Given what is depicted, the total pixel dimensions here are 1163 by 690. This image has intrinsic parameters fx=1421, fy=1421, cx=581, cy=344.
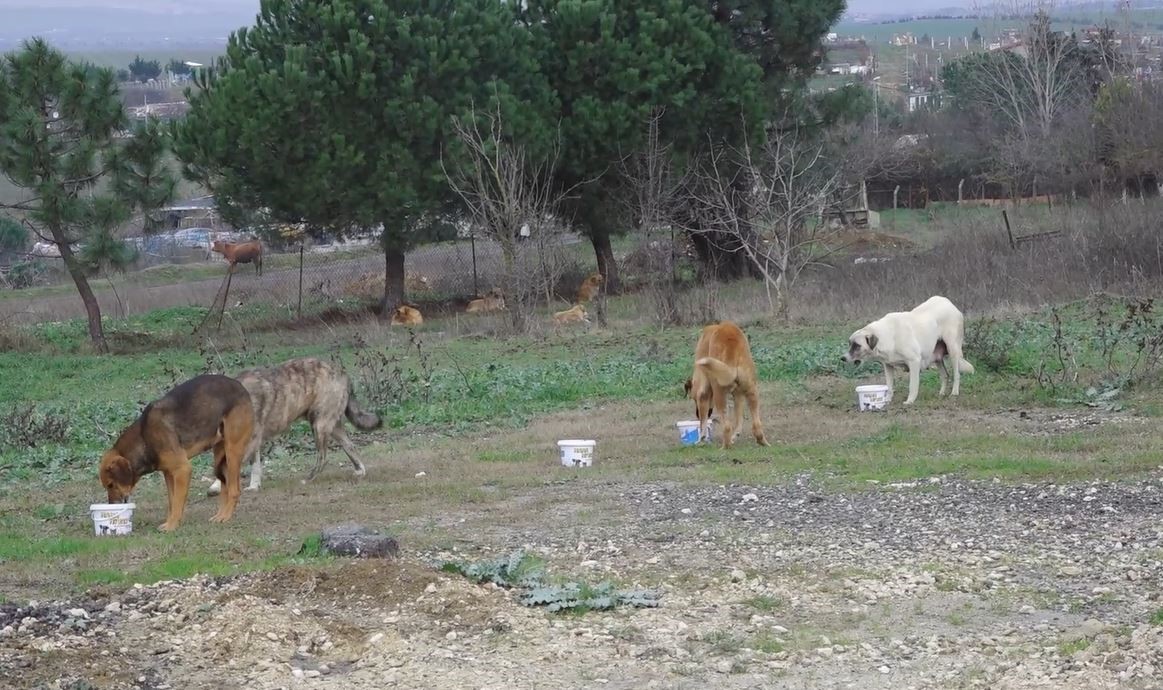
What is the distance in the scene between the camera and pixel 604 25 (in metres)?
35.3

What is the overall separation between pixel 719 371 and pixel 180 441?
16.4ft

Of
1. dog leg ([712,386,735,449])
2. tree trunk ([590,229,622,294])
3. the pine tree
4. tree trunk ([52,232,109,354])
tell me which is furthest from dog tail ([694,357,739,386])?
tree trunk ([590,229,622,294])

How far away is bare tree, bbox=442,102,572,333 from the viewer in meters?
28.6

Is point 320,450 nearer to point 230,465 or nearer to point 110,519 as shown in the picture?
point 230,465

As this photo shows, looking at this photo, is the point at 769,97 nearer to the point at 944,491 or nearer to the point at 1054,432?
the point at 1054,432

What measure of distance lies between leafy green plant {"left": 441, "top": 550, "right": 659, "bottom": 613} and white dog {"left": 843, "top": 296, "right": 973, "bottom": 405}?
330 inches

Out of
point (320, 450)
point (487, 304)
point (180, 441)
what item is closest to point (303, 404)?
point (320, 450)

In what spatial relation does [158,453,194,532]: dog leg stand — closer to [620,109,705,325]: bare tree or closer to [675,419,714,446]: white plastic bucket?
[675,419,714,446]: white plastic bucket

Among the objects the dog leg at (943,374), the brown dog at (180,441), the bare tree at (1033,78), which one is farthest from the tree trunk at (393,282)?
the bare tree at (1033,78)

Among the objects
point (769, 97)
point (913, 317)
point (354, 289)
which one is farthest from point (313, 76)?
point (913, 317)

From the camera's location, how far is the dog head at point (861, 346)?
53.2 feet

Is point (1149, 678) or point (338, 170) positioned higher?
point (338, 170)

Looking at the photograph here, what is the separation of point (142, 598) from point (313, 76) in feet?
84.8

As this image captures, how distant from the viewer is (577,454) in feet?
43.0
